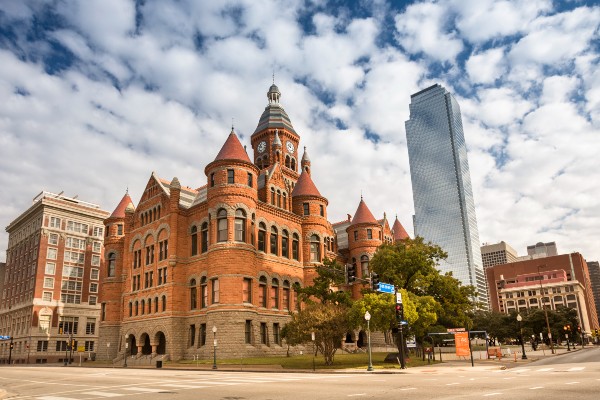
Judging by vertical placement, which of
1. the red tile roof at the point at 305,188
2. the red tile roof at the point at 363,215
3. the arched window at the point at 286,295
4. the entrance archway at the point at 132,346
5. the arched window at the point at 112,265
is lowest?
the entrance archway at the point at 132,346

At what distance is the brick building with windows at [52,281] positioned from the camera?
84.3 m

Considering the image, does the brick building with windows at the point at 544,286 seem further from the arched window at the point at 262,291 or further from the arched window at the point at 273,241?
the arched window at the point at 262,291

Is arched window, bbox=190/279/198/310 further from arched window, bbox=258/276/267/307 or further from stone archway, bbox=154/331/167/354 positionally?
arched window, bbox=258/276/267/307

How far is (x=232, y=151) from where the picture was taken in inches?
2026

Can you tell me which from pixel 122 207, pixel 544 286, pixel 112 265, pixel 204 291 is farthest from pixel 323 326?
pixel 544 286

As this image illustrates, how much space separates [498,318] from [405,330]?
85.8 meters

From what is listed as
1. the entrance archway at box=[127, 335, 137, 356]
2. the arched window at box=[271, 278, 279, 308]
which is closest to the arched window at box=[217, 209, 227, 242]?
the arched window at box=[271, 278, 279, 308]

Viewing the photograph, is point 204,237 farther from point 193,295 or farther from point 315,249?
point 315,249

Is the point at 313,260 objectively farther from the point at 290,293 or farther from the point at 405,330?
the point at 405,330

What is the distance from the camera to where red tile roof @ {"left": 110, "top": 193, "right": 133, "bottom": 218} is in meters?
66.2

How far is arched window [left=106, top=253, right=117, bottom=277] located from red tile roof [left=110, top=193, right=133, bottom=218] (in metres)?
5.63

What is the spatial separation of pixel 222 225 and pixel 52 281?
55.5 meters

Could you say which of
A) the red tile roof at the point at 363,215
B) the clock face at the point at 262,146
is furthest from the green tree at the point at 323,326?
the clock face at the point at 262,146

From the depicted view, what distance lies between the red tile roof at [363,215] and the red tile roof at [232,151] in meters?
23.4
